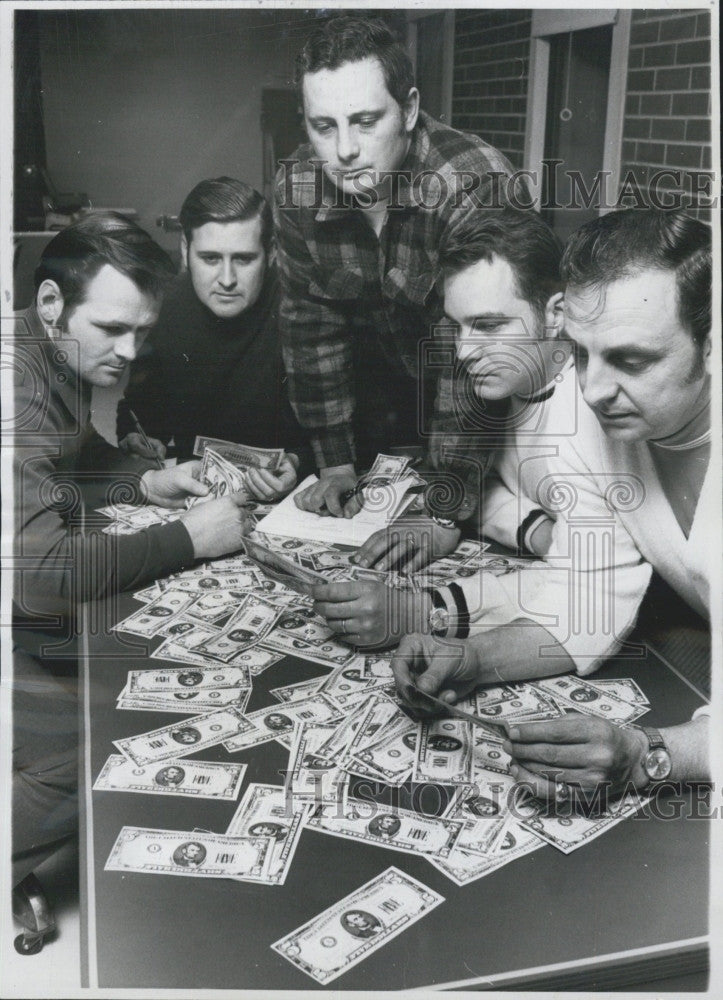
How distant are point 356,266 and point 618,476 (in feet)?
2.04

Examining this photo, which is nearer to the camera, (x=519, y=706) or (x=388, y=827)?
(x=388, y=827)

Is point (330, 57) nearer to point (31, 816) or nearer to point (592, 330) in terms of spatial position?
point (592, 330)

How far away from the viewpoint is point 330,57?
1.56 m

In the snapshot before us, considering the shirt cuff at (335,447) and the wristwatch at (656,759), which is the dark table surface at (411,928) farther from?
the shirt cuff at (335,447)

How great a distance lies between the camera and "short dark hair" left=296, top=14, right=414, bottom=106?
5.10 feet

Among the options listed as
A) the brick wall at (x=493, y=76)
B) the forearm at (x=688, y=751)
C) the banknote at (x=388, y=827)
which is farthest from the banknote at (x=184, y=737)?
the brick wall at (x=493, y=76)

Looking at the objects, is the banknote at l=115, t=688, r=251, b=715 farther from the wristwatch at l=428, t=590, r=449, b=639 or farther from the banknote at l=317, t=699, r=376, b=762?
the wristwatch at l=428, t=590, r=449, b=639

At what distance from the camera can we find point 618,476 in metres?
1.68

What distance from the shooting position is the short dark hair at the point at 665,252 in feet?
5.23

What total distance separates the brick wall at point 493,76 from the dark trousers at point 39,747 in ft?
4.05

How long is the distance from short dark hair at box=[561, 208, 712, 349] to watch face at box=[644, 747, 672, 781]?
2.40 ft

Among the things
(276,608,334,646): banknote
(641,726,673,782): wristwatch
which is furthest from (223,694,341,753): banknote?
(641,726,673,782): wristwatch

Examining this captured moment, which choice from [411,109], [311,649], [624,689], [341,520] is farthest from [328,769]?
[411,109]

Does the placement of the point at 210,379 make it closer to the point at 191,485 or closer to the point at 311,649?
the point at 191,485
